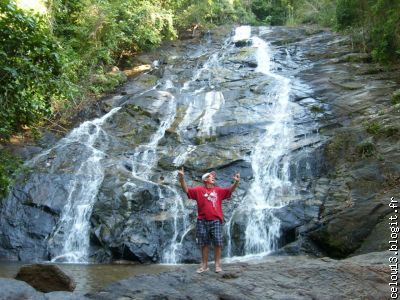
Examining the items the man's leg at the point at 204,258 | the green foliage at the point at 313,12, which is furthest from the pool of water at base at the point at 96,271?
the green foliage at the point at 313,12

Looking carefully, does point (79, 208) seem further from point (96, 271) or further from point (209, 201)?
point (209, 201)

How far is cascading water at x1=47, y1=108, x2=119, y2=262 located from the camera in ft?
43.0

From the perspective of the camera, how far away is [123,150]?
55.6ft

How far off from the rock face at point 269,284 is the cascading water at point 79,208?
727 centimetres

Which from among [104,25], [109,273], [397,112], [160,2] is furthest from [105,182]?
[160,2]

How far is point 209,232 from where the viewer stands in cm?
707

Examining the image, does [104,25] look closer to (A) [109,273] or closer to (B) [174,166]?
(B) [174,166]

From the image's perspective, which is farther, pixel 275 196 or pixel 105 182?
pixel 105 182

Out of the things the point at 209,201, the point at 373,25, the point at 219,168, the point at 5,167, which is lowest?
the point at 209,201

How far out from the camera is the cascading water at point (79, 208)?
1311 cm

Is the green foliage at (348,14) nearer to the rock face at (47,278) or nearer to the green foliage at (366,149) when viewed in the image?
the green foliage at (366,149)

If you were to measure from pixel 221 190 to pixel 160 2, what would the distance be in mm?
24302

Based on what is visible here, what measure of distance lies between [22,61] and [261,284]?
20.7 feet

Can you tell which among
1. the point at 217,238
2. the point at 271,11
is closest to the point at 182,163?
the point at 217,238
